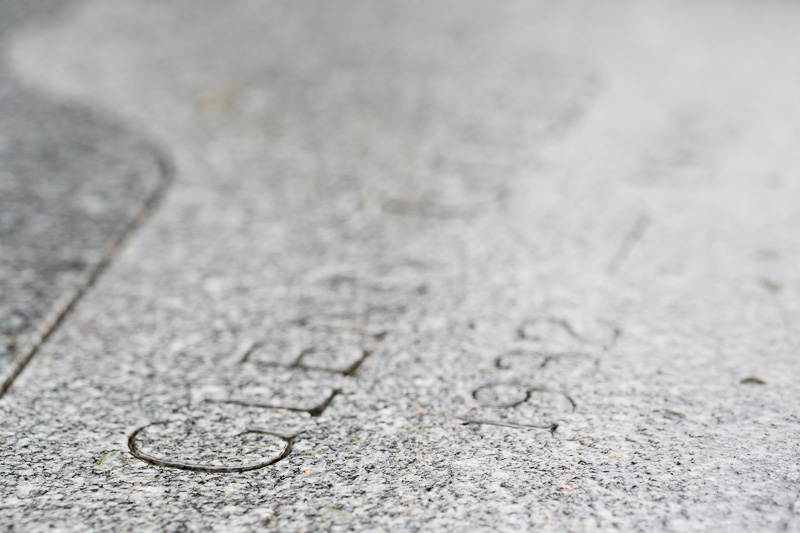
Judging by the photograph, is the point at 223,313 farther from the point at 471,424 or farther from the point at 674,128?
the point at 674,128

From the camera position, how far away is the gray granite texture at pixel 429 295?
6.32ft

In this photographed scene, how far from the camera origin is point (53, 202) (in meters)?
3.39

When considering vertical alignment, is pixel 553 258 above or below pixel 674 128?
below

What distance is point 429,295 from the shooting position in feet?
9.50

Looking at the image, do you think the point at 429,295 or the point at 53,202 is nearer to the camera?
the point at 429,295

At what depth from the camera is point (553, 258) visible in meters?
3.14

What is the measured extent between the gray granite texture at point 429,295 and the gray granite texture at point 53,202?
0.11 m

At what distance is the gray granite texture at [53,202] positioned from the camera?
2.75 meters

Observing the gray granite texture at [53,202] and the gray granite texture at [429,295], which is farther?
the gray granite texture at [53,202]

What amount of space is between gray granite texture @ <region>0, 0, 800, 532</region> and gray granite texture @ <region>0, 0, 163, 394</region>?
4.2 inches

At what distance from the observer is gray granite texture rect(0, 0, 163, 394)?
9.02 ft

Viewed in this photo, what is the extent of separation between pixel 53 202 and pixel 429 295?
5.19ft

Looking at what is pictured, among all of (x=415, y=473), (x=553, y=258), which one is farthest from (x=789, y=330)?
(x=415, y=473)

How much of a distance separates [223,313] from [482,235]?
1.07 metres
